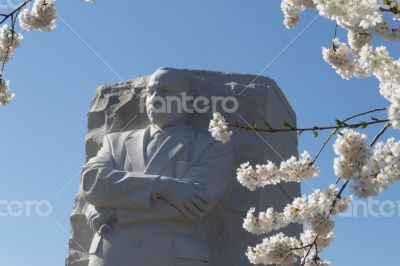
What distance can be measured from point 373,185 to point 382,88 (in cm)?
35

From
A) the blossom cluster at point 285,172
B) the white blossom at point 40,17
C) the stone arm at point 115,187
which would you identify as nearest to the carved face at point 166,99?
the stone arm at point 115,187

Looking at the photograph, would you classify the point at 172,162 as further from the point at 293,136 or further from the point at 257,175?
the point at 257,175

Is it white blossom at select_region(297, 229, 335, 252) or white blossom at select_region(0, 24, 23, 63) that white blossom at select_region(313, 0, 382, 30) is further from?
white blossom at select_region(0, 24, 23, 63)

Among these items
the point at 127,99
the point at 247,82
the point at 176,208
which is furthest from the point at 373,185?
the point at 127,99

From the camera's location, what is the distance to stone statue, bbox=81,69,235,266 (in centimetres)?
464

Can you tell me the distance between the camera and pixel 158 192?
4688 mm

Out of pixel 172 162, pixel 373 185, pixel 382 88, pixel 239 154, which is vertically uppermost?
pixel 239 154

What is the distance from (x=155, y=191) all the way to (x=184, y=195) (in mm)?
203

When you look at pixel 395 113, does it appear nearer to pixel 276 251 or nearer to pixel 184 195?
pixel 276 251

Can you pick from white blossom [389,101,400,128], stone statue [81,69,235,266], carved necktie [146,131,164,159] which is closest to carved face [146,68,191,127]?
stone statue [81,69,235,266]

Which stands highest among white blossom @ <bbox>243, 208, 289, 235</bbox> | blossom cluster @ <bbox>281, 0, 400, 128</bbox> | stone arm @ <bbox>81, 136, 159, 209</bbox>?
stone arm @ <bbox>81, 136, 159, 209</bbox>

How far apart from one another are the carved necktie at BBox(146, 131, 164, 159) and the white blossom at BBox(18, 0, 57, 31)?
5.11 feet

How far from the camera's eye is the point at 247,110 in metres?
5.30

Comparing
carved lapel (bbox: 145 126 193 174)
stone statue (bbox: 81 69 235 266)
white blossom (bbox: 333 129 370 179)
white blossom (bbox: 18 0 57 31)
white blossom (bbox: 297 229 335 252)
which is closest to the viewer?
white blossom (bbox: 333 129 370 179)
